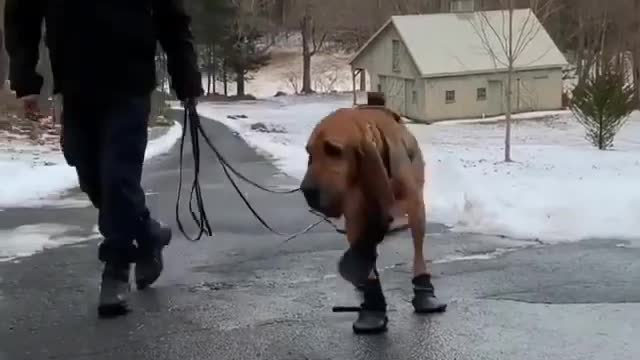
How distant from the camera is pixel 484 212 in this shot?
368 inches

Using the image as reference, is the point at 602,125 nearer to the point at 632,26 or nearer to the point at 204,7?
the point at 632,26

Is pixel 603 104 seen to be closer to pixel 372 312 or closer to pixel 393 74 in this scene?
pixel 372 312

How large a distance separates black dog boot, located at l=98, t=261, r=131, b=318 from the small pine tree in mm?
21993

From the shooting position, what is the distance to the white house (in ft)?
164

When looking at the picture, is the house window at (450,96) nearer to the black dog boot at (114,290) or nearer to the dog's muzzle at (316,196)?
the black dog boot at (114,290)

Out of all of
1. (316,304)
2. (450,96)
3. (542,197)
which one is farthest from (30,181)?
(450,96)

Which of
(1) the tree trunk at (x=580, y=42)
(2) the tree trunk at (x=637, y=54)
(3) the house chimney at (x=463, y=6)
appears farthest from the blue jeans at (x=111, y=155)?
(1) the tree trunk at (x=580, y=42)

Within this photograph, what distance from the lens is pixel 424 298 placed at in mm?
5250

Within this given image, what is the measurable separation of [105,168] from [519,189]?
7.63 m

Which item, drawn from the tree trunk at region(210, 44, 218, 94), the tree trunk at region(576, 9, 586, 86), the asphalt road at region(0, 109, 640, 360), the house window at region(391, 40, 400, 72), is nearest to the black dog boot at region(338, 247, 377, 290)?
the asphalt road at region(0, 109, 640, 360)

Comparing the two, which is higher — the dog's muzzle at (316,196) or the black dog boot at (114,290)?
the dog's muzzle at (316,196)

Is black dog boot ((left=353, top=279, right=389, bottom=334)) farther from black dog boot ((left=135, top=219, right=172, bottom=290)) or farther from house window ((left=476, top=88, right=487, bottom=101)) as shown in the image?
house window ((left=476, top=88, right=487, bottom=101))

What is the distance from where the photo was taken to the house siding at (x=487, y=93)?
5000 cm

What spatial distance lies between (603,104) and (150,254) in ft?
73.5
